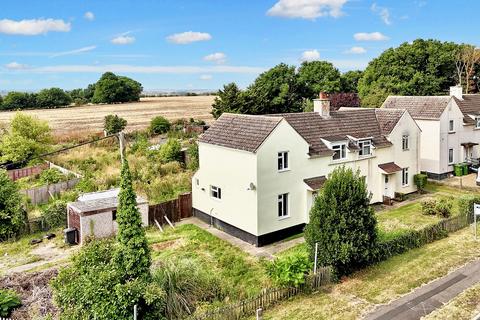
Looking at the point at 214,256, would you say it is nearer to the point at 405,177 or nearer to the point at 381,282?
the point at 381,282

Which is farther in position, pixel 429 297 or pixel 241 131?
pixel 241 131

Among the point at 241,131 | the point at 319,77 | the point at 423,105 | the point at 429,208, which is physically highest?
the point at 319,77

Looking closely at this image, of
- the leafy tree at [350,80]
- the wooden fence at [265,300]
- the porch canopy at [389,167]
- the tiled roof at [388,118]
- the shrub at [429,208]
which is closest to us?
the wooden fence at [265,300]

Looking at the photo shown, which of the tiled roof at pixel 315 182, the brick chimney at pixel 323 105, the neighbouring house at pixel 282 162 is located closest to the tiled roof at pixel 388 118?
the neighbouring house at pixel 282 162

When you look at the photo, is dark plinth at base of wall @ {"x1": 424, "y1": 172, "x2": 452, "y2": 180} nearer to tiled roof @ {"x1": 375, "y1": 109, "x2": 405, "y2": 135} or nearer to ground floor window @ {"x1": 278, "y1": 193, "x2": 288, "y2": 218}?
tiled roof @ {"x1": 375, "y1": 109, "x2": 405, "y2": 135}

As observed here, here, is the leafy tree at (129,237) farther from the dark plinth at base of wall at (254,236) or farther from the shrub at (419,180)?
the shrub at (419,180)

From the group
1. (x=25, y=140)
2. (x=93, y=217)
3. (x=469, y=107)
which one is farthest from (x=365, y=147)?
(x=25, y=140)

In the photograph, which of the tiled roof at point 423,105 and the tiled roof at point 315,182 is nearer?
the tiled roof at point 315,182
